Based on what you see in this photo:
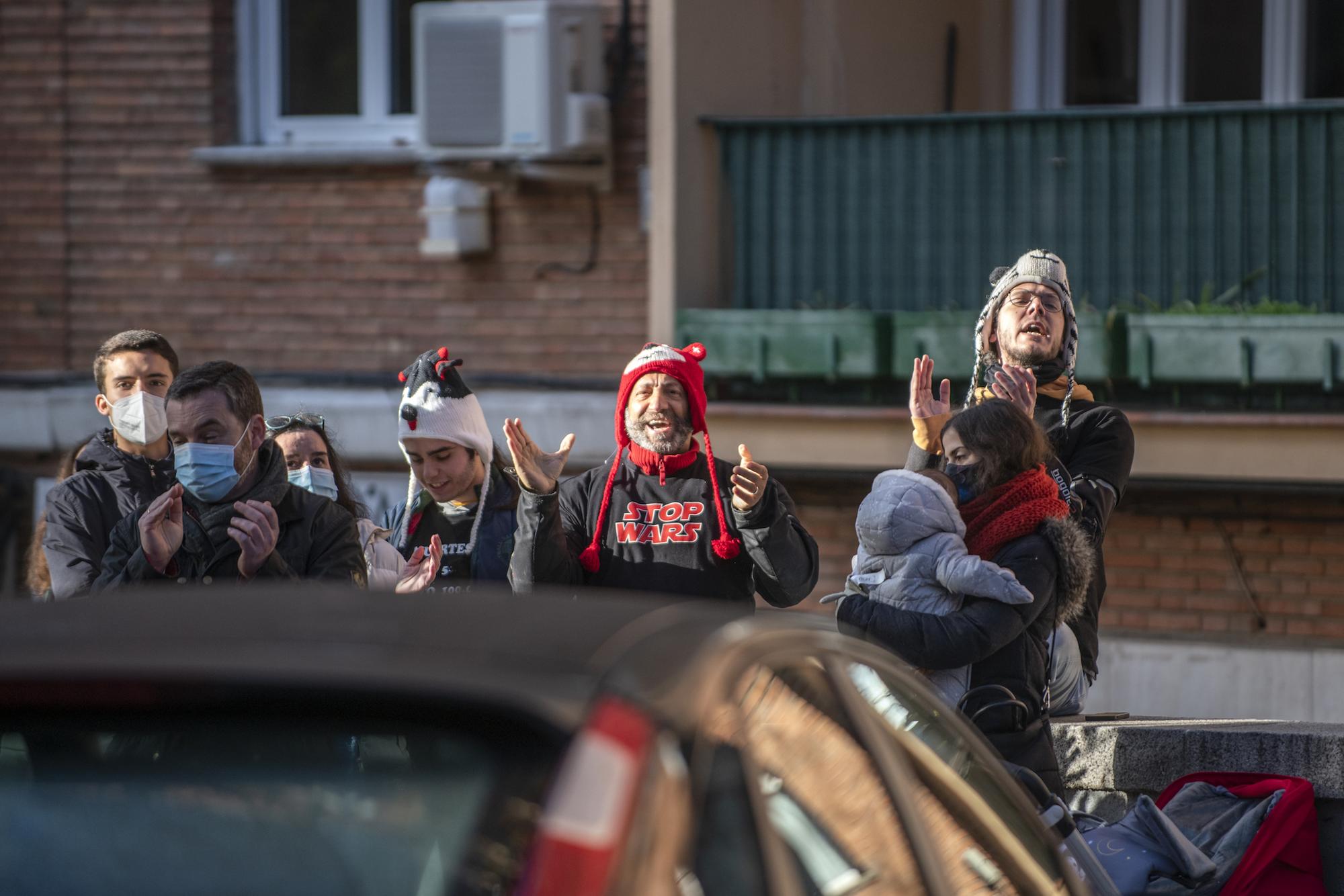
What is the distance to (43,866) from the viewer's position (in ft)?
5.61

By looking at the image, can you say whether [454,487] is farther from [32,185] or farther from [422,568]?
[32,185]

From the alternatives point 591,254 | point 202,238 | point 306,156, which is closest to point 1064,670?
point 591,254

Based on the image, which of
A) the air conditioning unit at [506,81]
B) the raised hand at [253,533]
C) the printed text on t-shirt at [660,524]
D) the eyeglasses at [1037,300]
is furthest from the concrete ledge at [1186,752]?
the air conditioning unit at [506,81]

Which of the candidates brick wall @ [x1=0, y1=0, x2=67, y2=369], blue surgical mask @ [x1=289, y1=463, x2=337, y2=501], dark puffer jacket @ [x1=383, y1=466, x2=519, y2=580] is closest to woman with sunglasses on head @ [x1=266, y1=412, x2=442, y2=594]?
blue surgical mask @ [x1=289, y1=463, x2=337, y2=501]

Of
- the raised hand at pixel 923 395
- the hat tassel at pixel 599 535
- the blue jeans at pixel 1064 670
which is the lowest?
the blue jeans at pixel 1064 670

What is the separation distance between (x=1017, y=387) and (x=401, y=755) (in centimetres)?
334

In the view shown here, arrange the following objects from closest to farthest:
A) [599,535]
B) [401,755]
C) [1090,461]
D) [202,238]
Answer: [401,755] → [599,535] → [1090,461] → [202,238]

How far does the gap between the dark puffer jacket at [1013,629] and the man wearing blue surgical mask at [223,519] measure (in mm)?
1313

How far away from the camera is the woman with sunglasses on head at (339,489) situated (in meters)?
4.73

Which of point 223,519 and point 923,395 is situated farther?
point 923,395

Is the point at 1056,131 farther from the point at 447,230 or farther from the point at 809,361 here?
the point at 447,230

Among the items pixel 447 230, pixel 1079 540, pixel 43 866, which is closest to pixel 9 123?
pixel 447 230

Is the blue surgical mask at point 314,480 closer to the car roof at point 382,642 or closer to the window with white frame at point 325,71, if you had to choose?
the car roof at point 382,642

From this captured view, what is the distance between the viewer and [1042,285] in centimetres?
498
